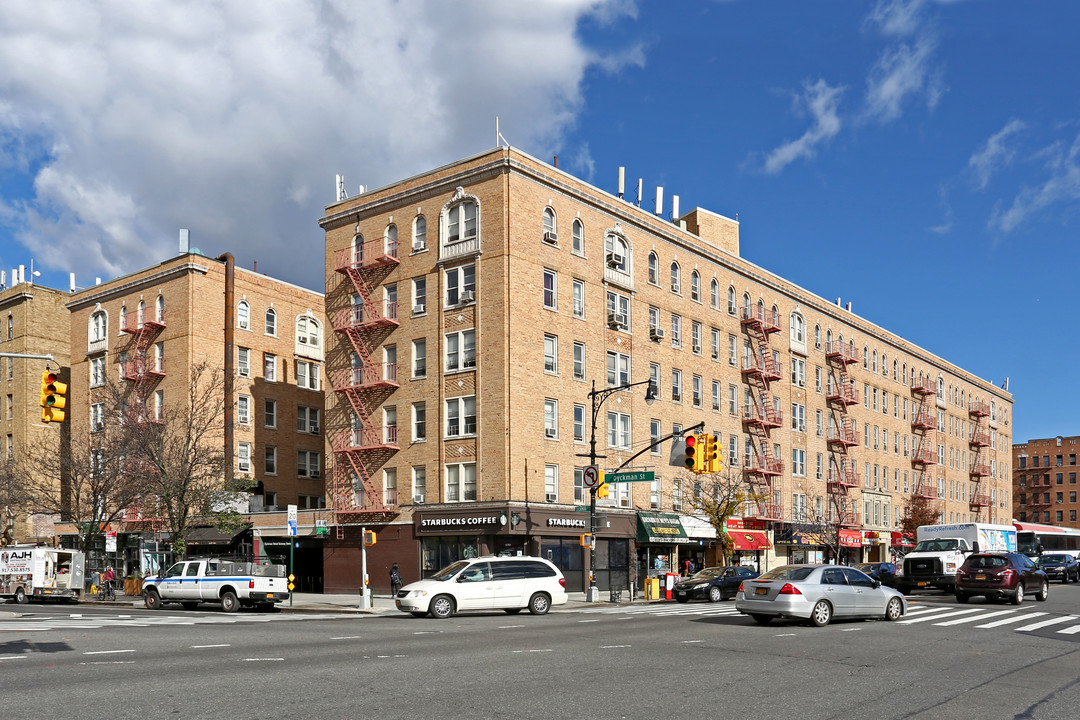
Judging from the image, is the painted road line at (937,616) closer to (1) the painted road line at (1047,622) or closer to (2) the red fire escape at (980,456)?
(1) the painted road line at (1047,622)

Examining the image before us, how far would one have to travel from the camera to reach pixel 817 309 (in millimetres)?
72562

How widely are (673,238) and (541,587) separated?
30.4 meters

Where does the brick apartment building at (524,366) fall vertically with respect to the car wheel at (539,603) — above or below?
above

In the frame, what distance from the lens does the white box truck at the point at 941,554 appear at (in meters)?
41.9

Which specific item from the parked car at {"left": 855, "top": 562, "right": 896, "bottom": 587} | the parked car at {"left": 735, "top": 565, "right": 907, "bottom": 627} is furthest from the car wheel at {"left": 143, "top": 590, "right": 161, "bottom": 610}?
the parked car at {"left": 855, "top": 562, "right": 896, "bottom": 587}

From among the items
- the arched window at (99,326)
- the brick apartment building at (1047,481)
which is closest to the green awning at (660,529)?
the arched window at (99,326)

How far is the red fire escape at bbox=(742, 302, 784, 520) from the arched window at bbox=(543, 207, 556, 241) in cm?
1875

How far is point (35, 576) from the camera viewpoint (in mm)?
44219

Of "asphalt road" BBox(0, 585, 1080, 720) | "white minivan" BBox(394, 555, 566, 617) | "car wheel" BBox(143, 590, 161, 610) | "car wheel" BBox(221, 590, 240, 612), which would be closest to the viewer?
"asphalt road" BBox(0, 585, 1080, 720)

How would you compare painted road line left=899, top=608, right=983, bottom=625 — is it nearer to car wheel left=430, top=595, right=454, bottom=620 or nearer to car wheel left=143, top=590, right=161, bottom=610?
car wheel left=430, top=595, right=454, bottom=620

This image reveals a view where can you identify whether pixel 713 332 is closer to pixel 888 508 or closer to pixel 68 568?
pixel 888 508

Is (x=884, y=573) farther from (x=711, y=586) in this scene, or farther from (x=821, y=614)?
(x=821, y=614)

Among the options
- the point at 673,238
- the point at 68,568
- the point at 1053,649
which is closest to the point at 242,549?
the point at 68,568

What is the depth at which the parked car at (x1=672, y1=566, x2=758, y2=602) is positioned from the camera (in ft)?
128
